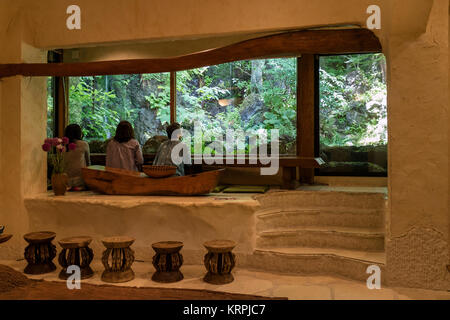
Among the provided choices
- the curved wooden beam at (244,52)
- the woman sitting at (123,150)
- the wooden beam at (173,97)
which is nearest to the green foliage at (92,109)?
the wooden beam at (173,97)

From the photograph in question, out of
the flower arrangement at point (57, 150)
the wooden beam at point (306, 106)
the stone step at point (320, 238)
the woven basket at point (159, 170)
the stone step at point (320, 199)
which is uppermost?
the wooden beam at point (306, 106)

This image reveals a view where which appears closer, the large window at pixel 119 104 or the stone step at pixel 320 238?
the stone step at pixel 320 238

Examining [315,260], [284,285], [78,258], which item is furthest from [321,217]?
[78,258]

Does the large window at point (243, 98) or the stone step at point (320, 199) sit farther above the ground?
the large window at point (243, 98)

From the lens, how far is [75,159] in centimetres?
669

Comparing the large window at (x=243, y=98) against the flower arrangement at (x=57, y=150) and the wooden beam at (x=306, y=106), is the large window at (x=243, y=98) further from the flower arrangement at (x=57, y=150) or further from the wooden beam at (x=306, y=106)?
the flower arrangement at (x=57, y=150)

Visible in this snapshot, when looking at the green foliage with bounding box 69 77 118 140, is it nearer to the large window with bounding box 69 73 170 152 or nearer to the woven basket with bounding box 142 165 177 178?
the large window with bounding box 69 73 170 152

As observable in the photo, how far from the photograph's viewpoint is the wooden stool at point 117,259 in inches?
188

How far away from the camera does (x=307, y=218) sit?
5.73 metres

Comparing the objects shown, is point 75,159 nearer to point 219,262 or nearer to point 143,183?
point 143,183

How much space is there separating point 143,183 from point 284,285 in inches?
93.8

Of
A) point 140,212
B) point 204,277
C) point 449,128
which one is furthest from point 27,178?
point 449,128

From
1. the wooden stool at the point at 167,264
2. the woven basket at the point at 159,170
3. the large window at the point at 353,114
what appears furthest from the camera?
the large window at the point at 353,114

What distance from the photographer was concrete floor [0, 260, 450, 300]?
14.3ft
